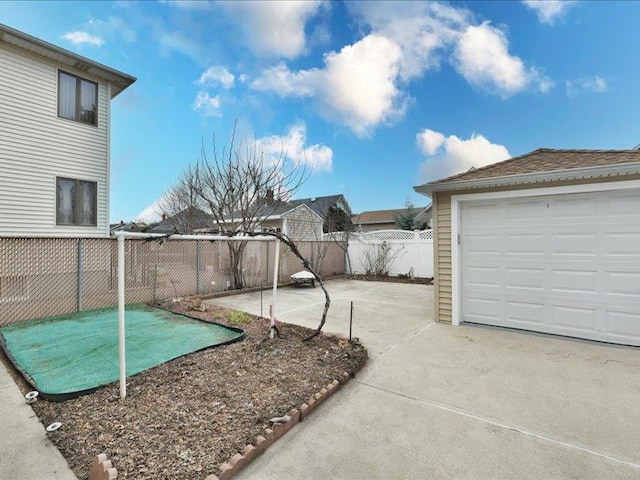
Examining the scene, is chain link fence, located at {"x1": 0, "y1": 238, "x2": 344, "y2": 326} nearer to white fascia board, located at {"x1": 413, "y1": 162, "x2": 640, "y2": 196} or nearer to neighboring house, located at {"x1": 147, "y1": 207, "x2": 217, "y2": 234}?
white fascia board, located at {"x1": 413, "y1": 162, "x2": 640, "y2": 196}

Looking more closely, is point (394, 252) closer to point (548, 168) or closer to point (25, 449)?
point (548, 168)

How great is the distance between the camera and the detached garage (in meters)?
4.36

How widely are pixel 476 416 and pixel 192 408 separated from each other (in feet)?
7.93

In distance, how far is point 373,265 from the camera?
13039 millimetres

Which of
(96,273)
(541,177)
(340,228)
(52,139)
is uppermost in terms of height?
(52,139)

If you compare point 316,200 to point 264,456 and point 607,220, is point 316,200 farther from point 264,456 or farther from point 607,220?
point 264,456

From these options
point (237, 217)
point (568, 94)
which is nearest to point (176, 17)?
point (237, 217)

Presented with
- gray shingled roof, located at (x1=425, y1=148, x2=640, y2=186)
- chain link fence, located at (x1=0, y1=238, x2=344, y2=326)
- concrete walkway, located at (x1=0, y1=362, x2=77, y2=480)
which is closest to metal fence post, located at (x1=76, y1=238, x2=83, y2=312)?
chain link fence, located at (x1=0, y1=238, x2=344, y2=326)

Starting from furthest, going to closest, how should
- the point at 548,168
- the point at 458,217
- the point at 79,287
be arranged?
the point at 79,287 < the point at 458,217 < the point at 548,168

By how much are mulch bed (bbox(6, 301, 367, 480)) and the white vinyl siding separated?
6.33m

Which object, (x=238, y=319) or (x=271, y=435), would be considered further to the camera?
(x=238, y=319)

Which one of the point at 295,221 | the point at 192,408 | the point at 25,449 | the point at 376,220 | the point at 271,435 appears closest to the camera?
the point at 25,449

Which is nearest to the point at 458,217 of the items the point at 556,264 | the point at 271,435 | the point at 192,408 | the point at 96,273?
the point at 556,264

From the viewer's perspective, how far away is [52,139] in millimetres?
7875
